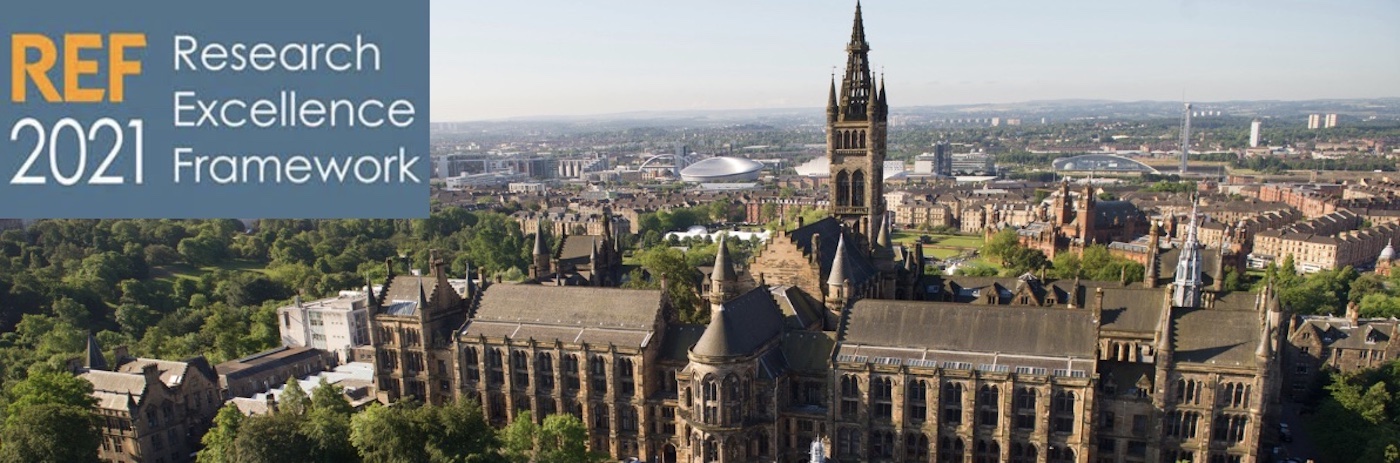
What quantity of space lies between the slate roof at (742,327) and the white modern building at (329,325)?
56.9 metres

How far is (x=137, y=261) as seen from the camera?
153 m

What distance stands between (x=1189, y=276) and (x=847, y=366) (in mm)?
36679

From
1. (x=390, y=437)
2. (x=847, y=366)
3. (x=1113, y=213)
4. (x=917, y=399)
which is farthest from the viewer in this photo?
(x=1113, y=213)

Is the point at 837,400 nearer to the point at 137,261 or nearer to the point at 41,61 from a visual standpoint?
the point at 41,61

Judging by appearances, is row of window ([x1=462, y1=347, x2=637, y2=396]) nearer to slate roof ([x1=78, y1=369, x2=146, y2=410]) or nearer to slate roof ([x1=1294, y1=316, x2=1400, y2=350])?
slate roof ([x1=78, y1=369, x2=146, y2=410])

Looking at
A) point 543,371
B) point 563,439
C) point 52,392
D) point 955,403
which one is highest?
point 955,403

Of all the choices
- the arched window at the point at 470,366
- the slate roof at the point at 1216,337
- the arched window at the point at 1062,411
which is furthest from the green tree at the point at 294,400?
the slate roof at the point at 1216,337

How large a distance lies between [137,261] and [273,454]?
114 meters

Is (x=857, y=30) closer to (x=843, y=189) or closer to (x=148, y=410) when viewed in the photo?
(x=843, y=189)

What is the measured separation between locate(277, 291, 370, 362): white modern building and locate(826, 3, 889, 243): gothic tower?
6021 cm

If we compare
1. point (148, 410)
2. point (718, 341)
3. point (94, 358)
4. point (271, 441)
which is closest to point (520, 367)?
A: point (271, 441)

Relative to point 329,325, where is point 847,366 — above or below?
above

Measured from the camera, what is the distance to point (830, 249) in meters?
87.5

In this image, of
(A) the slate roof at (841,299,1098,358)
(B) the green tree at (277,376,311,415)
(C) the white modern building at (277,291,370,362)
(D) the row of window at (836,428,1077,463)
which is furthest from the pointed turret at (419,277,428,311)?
(D) the row of window at (836,428,1077,463)
